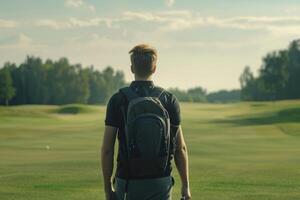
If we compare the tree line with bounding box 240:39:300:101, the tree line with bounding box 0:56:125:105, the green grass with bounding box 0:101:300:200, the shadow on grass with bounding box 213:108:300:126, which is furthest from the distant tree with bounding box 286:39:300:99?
the green grass with bounding box 0:101:300:200

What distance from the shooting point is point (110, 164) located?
6773 millimetres

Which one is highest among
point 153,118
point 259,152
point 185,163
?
point 153,118

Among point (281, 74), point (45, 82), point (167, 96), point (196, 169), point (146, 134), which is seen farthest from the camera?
point (45, 82)

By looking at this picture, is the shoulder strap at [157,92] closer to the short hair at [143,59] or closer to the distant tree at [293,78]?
the short hair at [143,59]

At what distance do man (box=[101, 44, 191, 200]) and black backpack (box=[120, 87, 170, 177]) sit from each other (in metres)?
0.01

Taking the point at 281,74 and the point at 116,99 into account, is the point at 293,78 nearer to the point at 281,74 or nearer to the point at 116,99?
the point at 281,74

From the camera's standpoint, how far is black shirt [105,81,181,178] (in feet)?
21.9

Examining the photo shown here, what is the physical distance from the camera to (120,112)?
6.67 meters

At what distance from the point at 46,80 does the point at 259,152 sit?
134 meters

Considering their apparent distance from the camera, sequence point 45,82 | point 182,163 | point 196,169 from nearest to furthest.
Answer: point 182,163 → point 196,169 → point 45,82

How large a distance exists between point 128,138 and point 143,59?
0.74m

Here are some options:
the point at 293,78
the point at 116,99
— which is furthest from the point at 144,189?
the point at 293,78

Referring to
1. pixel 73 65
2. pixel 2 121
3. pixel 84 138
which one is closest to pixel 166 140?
pixel 84 138

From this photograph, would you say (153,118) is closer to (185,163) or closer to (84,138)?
(185,163)
